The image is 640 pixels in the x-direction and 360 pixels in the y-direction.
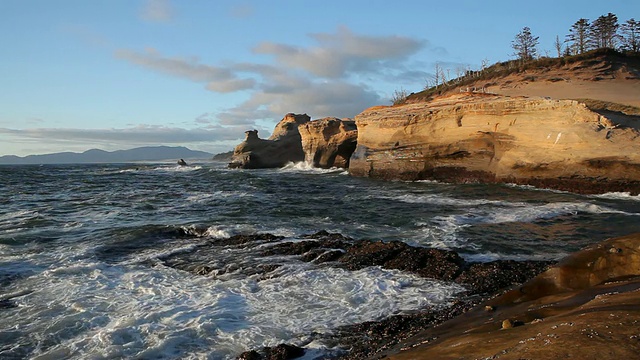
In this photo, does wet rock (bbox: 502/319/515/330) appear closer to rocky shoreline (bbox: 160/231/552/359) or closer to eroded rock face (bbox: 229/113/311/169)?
rocky shoreline (bbox: 160/231/552/359)

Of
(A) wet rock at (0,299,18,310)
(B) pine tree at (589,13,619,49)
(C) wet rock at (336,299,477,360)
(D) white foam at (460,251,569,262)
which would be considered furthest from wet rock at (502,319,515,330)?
(B) pine tree at (589,13,619,49)

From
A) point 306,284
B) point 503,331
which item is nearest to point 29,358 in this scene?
point 306,284

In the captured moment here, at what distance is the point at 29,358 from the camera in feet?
16.7

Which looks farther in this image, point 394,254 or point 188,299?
point 394,254

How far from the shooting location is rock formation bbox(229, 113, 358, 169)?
128ft

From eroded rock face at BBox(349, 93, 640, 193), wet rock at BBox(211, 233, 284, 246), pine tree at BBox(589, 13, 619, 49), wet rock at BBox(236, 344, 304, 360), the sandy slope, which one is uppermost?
pine tree at BBox(589, 13, 619, 49)

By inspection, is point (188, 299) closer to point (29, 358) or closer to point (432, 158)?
point (29, 358)

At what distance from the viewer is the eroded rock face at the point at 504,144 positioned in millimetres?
17438

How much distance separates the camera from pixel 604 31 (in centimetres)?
5447

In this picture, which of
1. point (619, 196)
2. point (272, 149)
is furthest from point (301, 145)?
point (619, 196)

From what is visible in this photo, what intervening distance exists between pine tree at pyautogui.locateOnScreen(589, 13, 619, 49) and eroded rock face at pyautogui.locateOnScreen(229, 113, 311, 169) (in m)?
40.5

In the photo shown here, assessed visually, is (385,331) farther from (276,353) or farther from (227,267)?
(227,267)

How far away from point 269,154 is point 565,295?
150 ft

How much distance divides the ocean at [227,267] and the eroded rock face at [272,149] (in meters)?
30.6
